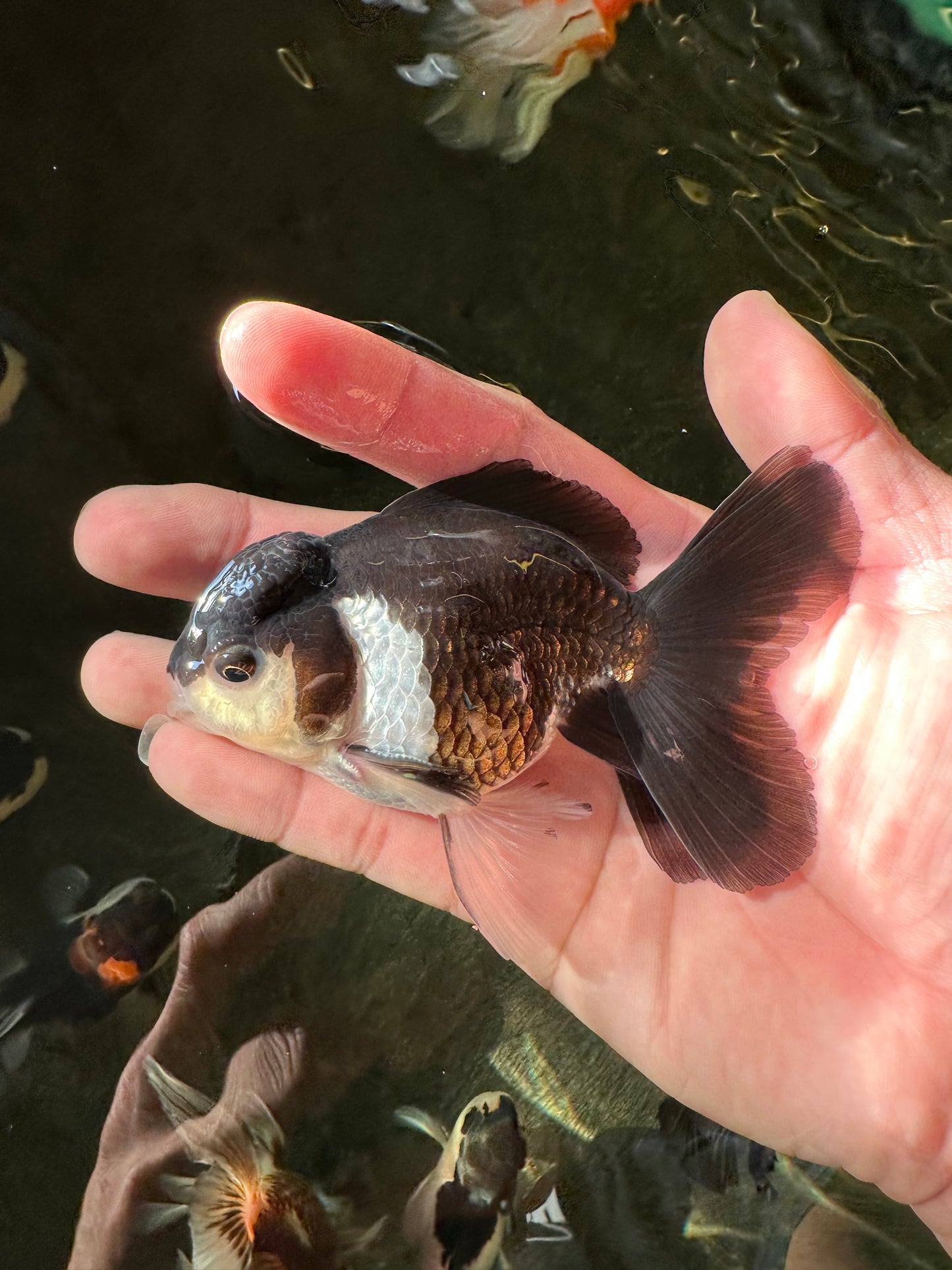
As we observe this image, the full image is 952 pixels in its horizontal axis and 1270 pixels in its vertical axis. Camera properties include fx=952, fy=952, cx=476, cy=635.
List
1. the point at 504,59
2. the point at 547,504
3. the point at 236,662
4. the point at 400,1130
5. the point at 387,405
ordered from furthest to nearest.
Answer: the point at 504,59 → the point at 400,1130 → the point at 387,405 → the point at 547,504 → the point at 236,662

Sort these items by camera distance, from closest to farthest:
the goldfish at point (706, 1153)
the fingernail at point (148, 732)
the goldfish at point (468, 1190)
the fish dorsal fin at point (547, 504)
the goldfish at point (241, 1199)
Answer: the fish dorsal fin at point (547, 504) → the fingernail at point (148, 732) → the goldfish at point (241, 1199) → the goldfish at point (468, 1190) → the goldfish at point (706, 1153)

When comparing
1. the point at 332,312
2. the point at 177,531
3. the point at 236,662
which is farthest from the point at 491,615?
the point at 332,312

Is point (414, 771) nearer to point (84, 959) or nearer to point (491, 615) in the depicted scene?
point (491, 615)

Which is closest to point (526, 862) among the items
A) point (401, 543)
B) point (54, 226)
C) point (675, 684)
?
point (675, 684)

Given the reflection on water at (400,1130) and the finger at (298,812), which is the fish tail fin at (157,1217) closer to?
the reflection on water at (400,1130)

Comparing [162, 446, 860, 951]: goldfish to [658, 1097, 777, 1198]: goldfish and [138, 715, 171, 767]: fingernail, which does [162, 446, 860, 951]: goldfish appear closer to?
[138, 715, 171, 767]: fingernail

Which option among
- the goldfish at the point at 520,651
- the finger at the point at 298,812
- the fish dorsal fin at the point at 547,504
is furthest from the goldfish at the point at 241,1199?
the fish dorsal fin at the point at 547,504
